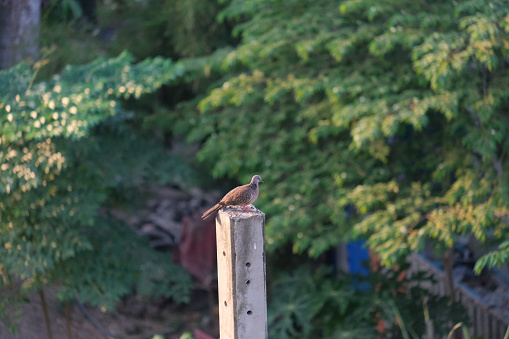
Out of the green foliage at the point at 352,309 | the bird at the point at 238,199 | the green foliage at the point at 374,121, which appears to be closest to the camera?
the bird at the point at 238,199

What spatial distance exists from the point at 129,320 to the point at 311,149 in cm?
519

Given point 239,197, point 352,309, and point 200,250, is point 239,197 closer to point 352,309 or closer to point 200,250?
point 352,309

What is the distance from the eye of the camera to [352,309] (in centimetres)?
668

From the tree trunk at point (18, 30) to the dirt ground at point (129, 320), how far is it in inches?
128

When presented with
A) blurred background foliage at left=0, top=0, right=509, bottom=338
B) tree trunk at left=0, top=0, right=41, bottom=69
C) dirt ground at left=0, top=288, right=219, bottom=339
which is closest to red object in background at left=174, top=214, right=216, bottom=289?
dirt ground at left=0, top=288, right=219, bottom=339

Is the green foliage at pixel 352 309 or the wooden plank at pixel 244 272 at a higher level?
the wooden plank at pixel 244 272

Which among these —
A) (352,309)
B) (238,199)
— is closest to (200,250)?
(352,309)

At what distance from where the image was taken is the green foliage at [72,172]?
5727 millimetres

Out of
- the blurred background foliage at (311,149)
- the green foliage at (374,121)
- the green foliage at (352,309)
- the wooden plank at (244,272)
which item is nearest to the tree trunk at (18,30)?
the blurred background foliage at (311,149)

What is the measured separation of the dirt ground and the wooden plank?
202 inches

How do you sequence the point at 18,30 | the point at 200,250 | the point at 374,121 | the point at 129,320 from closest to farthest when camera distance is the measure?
the point at 374,121 → the point at 18,30 → the point at 200,250 → the point at 129,320

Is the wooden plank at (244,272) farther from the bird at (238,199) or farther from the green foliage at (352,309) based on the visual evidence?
the green foliage at (352,309)

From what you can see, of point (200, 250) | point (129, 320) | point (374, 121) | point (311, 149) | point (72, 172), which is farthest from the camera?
point (129, 320)

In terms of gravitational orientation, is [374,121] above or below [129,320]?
above
